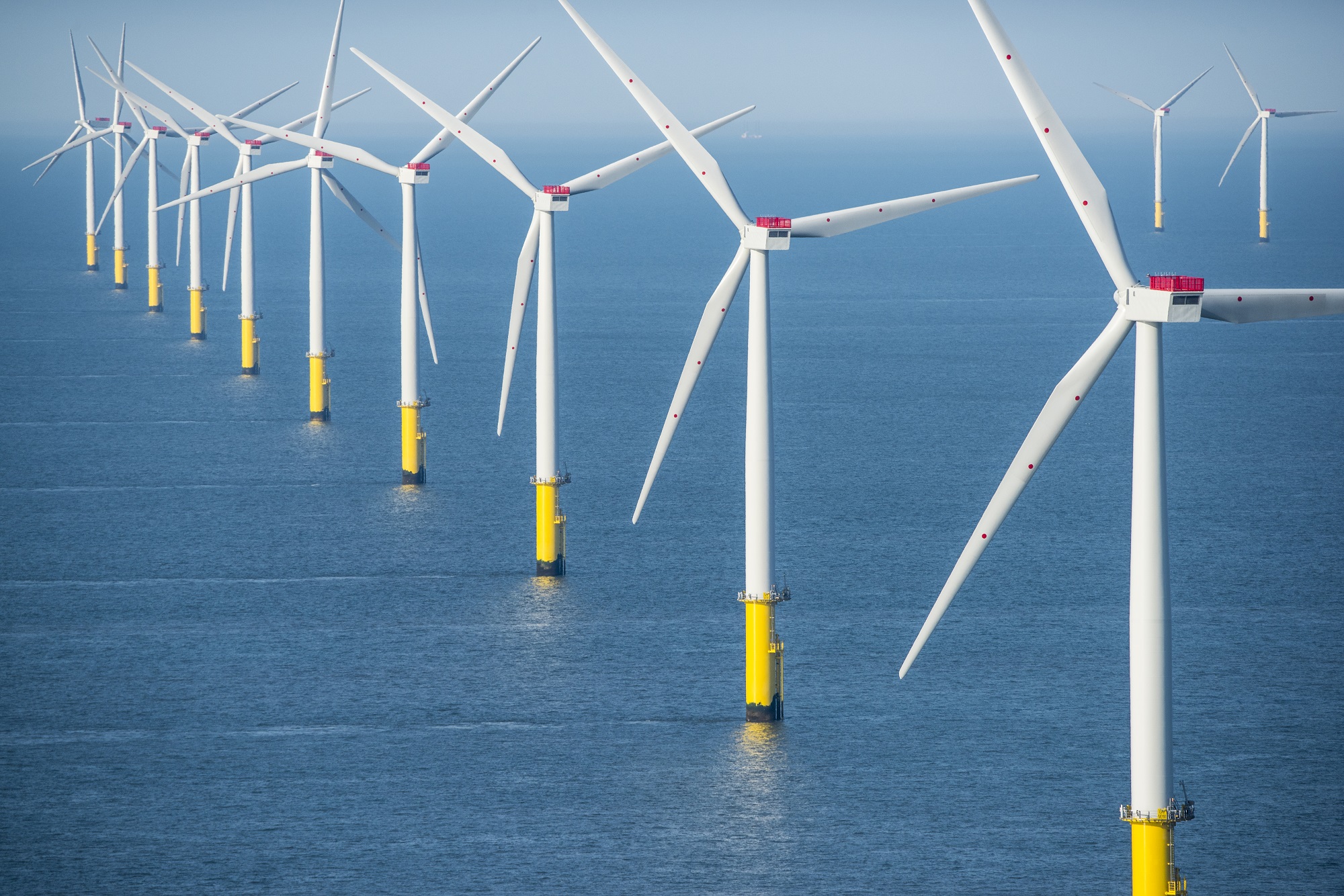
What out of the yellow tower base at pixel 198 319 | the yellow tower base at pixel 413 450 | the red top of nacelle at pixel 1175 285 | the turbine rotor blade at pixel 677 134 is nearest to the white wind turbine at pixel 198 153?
the yellow tower base at pixel 198 319

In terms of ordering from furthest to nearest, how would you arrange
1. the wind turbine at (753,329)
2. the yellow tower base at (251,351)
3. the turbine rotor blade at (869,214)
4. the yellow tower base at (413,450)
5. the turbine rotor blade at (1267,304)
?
the yellow tower base at (251,351) → the yellow tower base at (413,450) → the wind turbine at (753,329) → the turbine rotor blade at (869,214) → the turbine rotor blade at (1267,304)

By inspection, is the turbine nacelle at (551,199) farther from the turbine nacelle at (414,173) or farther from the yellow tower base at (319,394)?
the yellow tower base at (319,394)

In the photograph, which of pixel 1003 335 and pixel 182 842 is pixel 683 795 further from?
pixel 1003 335

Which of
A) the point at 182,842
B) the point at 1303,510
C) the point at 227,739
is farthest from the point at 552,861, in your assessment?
the point at 1303,510

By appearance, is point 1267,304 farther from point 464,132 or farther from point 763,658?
point 464,132

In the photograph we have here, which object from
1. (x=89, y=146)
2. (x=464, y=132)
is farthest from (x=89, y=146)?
(x=464, y=132)
